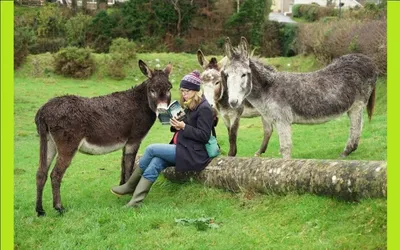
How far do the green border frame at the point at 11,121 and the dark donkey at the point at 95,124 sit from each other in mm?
3712

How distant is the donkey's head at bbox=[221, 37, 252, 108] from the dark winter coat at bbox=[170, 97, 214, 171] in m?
0.63

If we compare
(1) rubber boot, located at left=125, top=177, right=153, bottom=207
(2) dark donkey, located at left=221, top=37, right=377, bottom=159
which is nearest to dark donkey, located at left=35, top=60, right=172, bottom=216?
(1) rubber boot, located at left=125, top=177, right=153, bottom=207

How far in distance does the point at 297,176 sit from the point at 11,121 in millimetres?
3872

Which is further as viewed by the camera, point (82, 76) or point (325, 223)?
point (82, 76)

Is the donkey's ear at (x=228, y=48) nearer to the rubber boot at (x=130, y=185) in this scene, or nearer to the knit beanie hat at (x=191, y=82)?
the knit beanie hat at (x=191, y=82)

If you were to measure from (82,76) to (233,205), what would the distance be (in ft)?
84.0

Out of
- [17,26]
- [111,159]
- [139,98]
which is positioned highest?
[17,26]

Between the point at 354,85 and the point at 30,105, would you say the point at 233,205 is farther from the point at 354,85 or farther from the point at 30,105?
the point at 30,105

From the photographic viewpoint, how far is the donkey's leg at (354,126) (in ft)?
29.9

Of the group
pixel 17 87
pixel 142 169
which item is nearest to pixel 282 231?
pixel 142 169

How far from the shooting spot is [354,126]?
926 cm

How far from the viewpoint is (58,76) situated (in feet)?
101

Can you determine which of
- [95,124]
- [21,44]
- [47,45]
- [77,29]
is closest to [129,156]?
[95,124]

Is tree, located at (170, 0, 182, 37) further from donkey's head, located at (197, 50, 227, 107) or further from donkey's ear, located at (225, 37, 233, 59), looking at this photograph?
donkey's ear, located at (225, 37, 233, 59)
